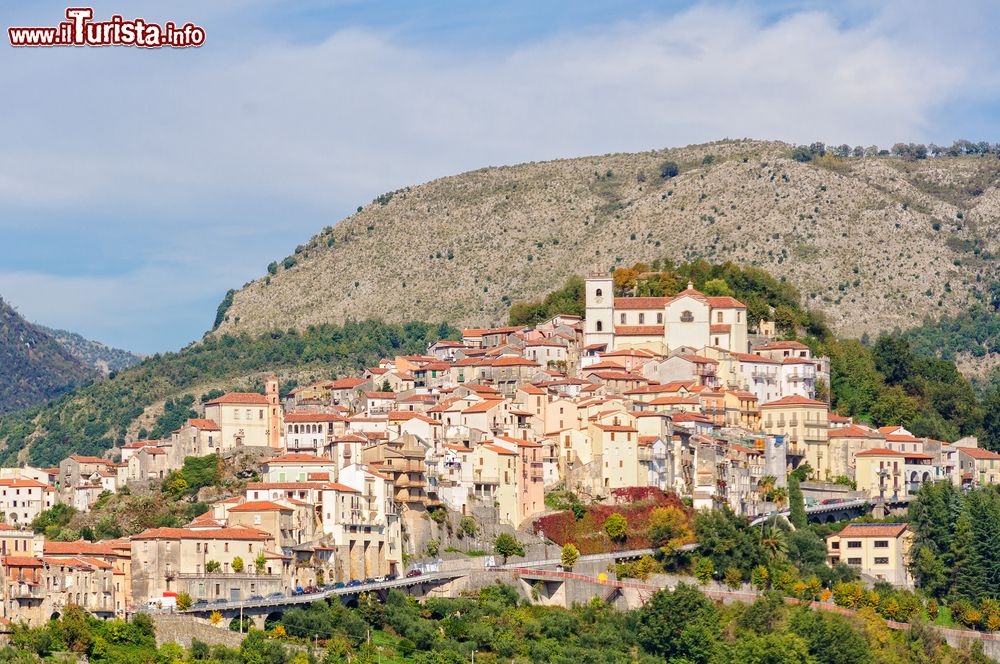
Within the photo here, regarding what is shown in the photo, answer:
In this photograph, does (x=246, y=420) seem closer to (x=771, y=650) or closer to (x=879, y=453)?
(x=771, y=650)

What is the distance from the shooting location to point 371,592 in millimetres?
102438

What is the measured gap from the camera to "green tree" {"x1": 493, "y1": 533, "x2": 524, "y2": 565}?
11144 centimetres

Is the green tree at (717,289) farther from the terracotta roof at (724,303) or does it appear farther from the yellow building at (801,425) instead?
the yellow building at (801,425)

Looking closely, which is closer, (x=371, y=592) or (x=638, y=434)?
(x=371, y=592)

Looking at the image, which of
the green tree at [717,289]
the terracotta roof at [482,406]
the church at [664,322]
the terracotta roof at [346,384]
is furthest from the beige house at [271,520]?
the green tree at [717,289]

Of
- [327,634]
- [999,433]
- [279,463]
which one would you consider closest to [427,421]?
[279,463]

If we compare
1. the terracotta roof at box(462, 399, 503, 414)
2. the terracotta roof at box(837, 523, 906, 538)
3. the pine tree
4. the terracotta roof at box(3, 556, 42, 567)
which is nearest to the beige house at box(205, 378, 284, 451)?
the terracotta roof at box(462, 399, 503, 414)

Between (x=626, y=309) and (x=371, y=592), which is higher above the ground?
(x=626, y=309)

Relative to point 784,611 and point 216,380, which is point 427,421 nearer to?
point 784,611

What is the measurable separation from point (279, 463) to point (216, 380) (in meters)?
79.1

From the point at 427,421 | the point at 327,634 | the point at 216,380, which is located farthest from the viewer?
the point at 216,380

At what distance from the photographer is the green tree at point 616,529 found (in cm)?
11400

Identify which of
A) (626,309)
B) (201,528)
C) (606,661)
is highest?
(626,309)

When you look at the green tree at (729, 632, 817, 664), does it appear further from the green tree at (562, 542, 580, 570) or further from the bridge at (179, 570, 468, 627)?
the bridge at (179, 570, 468, 627)
